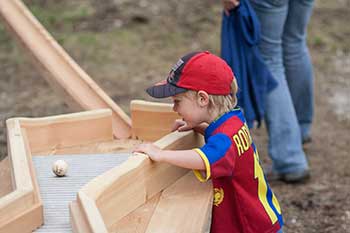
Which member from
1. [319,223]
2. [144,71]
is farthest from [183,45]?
[319,223]

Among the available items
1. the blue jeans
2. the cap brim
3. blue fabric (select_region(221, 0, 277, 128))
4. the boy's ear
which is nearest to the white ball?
the cap brim

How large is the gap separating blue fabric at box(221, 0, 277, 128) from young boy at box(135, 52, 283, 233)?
2.96ft

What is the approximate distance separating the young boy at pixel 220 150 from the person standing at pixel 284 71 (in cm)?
100

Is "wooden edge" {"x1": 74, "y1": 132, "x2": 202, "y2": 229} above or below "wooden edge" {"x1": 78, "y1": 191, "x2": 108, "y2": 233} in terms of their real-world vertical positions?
below

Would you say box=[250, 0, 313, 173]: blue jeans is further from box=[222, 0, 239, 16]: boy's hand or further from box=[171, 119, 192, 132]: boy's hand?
box=[171, 119, 192, 132]: boy's hand

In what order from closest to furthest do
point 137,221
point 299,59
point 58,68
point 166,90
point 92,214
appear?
point 92,214 → point 137,221 → point 166,90 → point 58,68 → point 299,59

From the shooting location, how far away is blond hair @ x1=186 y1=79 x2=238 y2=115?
2031 millimetres

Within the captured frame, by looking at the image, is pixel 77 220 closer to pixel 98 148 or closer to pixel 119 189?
pixel 119 189

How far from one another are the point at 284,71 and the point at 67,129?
4.54 ft

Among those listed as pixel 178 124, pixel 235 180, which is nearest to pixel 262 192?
pixel 235 180

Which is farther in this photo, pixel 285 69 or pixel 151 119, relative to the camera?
pixel 285 69

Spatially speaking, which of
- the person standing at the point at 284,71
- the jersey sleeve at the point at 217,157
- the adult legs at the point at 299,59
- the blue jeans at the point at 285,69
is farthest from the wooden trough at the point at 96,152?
the adult legs at the point at 299,59

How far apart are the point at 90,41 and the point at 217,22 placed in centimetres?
106

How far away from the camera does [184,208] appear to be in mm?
2004
